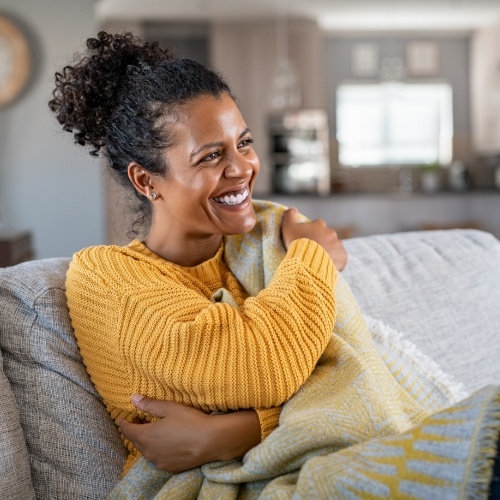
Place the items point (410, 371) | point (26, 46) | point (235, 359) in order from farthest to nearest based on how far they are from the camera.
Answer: point (26, 46)
point (410, 371)
point (235, 359)

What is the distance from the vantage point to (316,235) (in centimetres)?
154

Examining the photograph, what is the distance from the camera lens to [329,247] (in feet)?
5.08

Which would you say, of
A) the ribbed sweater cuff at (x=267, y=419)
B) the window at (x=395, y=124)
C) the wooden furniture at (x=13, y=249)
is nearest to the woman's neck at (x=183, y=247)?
the ribbed sweater cuff at (x=267, y=419)

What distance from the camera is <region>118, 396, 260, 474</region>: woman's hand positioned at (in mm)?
1260

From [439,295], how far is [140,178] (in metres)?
0.75

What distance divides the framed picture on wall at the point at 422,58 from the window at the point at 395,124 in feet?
0.54

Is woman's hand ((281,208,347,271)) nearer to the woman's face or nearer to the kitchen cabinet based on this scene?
the woman's face

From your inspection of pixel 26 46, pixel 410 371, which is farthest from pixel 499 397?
pixel 26 46

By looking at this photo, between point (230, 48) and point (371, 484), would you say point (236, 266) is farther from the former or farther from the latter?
point (230, 48)

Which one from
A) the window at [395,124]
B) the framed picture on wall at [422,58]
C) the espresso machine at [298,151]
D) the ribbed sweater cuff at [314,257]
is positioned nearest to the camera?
the ribbed sweater cuff at [314,257]

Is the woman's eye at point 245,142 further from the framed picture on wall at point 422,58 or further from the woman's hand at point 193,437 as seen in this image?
the framed picture on wall at point 422,58

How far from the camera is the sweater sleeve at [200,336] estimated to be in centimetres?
126

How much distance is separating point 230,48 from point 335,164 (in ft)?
6.22

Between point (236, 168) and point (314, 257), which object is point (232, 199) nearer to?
point (236, 168)
